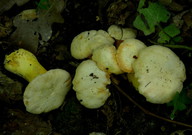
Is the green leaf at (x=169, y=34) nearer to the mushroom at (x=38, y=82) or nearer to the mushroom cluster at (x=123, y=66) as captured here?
the mushroom cluster at (x=123, y=66)

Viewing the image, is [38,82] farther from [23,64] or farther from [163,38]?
[163,38]

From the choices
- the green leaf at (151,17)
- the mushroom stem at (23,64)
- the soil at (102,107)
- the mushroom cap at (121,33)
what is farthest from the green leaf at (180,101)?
the mushroom stem at (23,64)

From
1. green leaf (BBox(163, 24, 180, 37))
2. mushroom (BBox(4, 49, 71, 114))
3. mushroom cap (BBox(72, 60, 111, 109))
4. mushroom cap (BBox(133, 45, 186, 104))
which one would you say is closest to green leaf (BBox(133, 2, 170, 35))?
green leaf (BBox(163, 24, 180, 37))

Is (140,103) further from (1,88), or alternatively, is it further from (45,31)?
(1,88)

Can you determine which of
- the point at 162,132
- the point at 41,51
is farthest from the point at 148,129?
the point at 41,51

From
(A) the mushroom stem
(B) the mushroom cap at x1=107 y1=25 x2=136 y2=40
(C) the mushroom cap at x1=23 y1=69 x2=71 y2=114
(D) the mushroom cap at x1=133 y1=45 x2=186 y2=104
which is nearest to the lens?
(D) the mushroom cap at x1=133 y1=45 x2=186 y2=104

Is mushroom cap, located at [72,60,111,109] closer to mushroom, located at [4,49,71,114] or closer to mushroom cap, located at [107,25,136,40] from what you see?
mushroom, located at [4,49,71,114]
